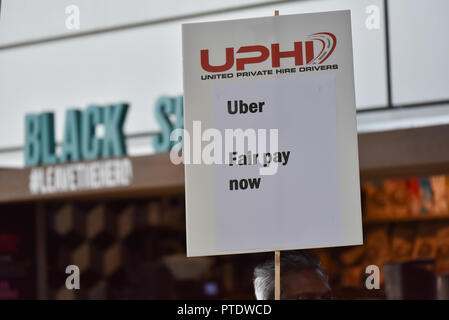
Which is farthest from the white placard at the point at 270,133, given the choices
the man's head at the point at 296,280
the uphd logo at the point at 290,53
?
the man's head at the point at 296,280

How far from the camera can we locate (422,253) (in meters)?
7.02

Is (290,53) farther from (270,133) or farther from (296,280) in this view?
(296,280)

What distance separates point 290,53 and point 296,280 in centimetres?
94

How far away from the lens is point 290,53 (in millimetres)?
2436

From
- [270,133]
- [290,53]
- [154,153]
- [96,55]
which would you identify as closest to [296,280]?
[270,133]

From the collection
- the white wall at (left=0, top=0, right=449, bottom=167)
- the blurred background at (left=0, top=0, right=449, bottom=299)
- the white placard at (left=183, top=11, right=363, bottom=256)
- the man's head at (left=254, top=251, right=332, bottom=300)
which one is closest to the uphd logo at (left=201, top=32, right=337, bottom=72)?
the white placard at (left=183, top=11, right=363, bottom=256)

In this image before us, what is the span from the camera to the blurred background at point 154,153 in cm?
452

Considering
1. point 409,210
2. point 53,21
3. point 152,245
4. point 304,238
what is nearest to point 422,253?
point 409,210

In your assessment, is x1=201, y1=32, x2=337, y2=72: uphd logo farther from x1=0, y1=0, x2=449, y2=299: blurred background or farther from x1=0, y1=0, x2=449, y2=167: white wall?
x1=0, y1=0, x2=449, y2=167: white wall

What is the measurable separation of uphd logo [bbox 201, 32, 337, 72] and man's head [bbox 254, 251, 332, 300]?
87 centimetres

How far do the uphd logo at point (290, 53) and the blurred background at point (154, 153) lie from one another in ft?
6.15

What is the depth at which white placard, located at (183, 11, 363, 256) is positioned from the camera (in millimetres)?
2363

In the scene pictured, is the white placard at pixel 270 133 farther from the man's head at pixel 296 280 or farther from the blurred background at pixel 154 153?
the blurred background at pixel 154 153
